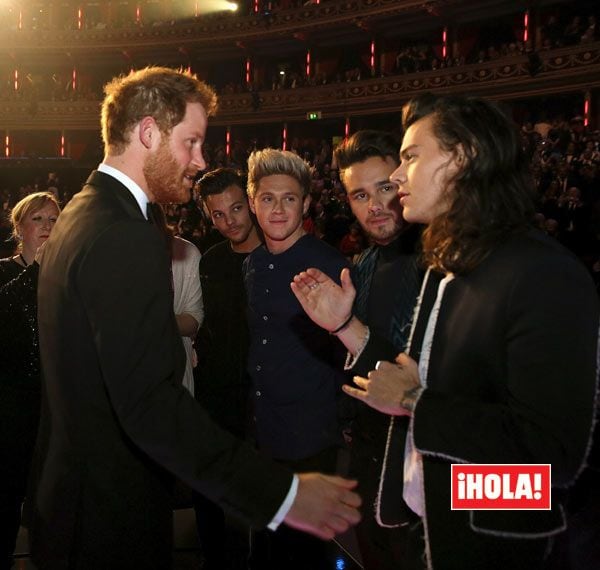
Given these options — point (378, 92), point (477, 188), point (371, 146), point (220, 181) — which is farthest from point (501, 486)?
point (378, 92)

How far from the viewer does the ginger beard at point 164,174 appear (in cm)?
180

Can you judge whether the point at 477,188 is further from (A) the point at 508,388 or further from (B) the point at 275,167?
(B) the point at 275,167

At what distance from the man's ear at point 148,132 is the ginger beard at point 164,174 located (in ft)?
0.08

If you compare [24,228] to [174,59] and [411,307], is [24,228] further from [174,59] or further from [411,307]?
[174,59]

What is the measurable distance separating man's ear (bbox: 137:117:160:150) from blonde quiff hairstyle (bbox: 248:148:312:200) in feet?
3.68

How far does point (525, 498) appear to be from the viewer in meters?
1.44

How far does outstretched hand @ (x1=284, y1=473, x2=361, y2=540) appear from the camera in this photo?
61.7 inches

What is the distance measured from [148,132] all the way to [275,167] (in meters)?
1.15

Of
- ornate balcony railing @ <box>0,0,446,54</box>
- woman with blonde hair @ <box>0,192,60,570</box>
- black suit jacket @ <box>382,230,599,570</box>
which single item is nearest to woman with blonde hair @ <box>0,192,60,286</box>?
woman with blonde hair @ <box>0,192,60,570</box>

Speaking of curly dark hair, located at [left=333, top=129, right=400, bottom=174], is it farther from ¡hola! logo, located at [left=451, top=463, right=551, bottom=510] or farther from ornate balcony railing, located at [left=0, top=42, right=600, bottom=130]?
ornate balcony railing, located at [left=0, top=42, right=600, bottom=130]

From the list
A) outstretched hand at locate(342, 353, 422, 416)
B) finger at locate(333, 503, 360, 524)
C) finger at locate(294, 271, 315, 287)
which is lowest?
finger at locate(333, 503, 360, 524)

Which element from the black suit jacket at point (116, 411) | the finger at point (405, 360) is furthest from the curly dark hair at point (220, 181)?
the finger at point (405, 360)

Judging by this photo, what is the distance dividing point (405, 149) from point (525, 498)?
968 millimetres

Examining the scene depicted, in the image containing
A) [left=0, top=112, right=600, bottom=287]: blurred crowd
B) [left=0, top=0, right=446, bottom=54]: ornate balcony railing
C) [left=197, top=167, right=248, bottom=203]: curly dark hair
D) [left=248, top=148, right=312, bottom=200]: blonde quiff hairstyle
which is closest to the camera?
[left=248, top=148, right=312, bottom=200]: blonde quiff hairstyle
